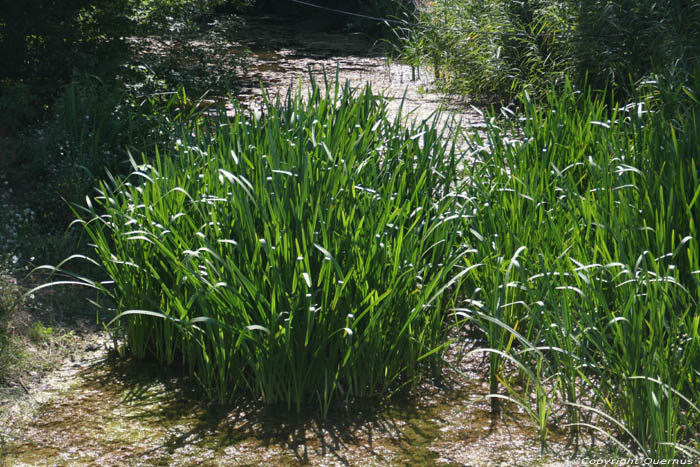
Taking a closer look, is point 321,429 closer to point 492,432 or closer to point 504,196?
point 492,432

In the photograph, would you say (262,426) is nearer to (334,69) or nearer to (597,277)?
(597,277)

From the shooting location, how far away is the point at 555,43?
6500mm

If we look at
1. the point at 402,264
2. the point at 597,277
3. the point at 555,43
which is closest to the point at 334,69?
the point at 555,43

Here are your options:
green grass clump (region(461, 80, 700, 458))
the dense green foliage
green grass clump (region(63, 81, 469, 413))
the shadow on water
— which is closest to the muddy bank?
the dense green foliage

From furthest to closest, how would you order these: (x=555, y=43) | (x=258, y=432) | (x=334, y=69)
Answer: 1. (x=334, y=69)
2. (x=555, y=43)
3. (x=258, y=432)

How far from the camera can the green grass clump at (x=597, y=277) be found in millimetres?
2354

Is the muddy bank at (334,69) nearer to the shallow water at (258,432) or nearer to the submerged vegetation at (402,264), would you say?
the submerged vegetation at (402,264)

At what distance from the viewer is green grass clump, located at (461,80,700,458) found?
7.72 feet

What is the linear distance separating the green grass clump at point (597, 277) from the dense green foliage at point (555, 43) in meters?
1.52

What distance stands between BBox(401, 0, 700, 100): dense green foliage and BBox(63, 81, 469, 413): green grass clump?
2.42 m

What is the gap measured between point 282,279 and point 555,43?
4.61m

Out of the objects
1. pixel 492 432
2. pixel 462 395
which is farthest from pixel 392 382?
pixel 492 432

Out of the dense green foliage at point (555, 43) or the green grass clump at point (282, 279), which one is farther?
the dense green foliage at point (555, 43)

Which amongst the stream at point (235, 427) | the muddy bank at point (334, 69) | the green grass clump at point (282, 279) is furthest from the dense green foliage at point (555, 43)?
the stream at point (235, 427)
